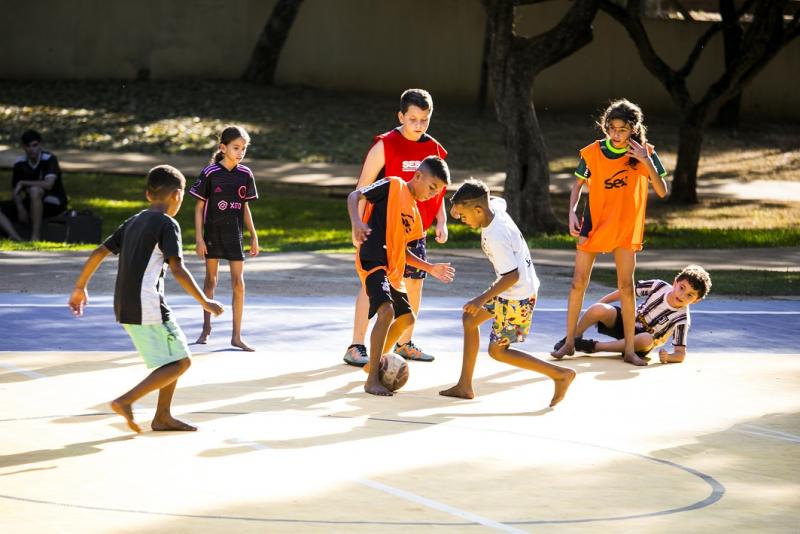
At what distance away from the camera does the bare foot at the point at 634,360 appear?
9734 millimetres

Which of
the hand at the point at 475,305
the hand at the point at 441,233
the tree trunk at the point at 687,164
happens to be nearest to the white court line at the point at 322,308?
the hand at the point at 441,233

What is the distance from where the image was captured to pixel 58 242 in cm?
1719

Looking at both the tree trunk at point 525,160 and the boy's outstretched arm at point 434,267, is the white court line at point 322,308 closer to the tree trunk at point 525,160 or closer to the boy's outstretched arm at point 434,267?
the boy's outstretched arm at point 434,267

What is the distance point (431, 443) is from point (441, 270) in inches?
59.8

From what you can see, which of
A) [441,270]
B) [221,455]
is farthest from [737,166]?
[221,455]

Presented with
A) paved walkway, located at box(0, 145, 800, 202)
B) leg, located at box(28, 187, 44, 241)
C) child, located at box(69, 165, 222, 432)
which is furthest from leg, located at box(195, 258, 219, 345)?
paved walkway, located at box(0, 145, 800, 202)

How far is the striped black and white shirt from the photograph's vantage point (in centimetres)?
987

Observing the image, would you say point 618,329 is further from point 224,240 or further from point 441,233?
point 224,240

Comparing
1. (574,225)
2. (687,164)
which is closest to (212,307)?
(574,225)

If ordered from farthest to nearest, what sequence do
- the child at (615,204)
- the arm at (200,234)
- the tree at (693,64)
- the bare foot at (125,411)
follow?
the tree at (693,64), the arm at (200,234), the child at (615,204), the bare foot at (125,411)

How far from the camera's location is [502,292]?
26.2 feet

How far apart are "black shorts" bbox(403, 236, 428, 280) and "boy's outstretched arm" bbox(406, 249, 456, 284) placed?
15cm

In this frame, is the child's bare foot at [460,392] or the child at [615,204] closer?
the child's bare foot at [460,392]

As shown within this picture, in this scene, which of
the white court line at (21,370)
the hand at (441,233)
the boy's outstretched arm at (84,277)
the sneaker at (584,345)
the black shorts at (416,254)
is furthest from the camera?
the sneaker at (584,345)
